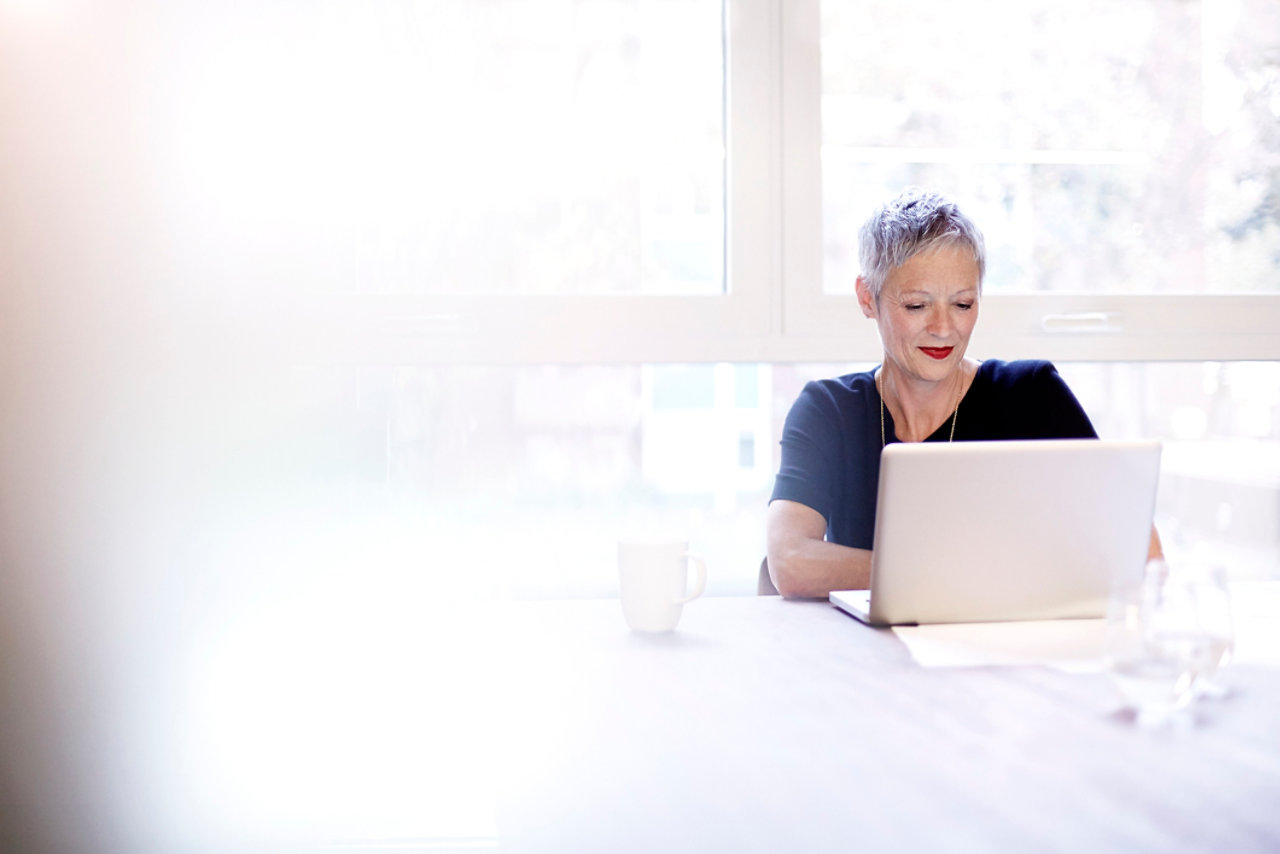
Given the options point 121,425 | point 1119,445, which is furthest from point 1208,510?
point 121,425

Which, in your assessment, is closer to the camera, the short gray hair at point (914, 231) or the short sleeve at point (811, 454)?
the short sleeve at point (811, 454)

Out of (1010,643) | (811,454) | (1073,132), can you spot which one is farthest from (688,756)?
(1073,132)

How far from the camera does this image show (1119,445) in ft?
4.14

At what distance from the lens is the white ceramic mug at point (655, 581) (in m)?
1.32

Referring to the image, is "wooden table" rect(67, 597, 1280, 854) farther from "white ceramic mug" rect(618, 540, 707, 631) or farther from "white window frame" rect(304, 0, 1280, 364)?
"white window frame" rect(304, 0, 1280, 364)

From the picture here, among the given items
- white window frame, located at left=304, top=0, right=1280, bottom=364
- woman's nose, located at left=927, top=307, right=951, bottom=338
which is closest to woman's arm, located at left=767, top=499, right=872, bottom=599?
woman's nose, located at left=927, top=307, right=951, bottom=338

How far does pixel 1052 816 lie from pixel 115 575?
2378mm

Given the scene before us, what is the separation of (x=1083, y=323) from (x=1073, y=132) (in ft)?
1.62

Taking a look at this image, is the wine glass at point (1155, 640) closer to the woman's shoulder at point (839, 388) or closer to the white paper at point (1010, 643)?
the white paper at point (1010, 643)

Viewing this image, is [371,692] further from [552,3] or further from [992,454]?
[552,3]

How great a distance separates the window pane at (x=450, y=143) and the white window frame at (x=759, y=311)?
7cm

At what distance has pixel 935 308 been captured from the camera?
2031mm

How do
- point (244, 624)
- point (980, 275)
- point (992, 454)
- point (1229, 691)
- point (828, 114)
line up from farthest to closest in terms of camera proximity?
point (828, 114)
point (980, 275)
point (244, 624)
point (992, 454)
point (1229, 691)

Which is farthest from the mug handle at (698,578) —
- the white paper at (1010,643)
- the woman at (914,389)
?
the woman at (914,389)
